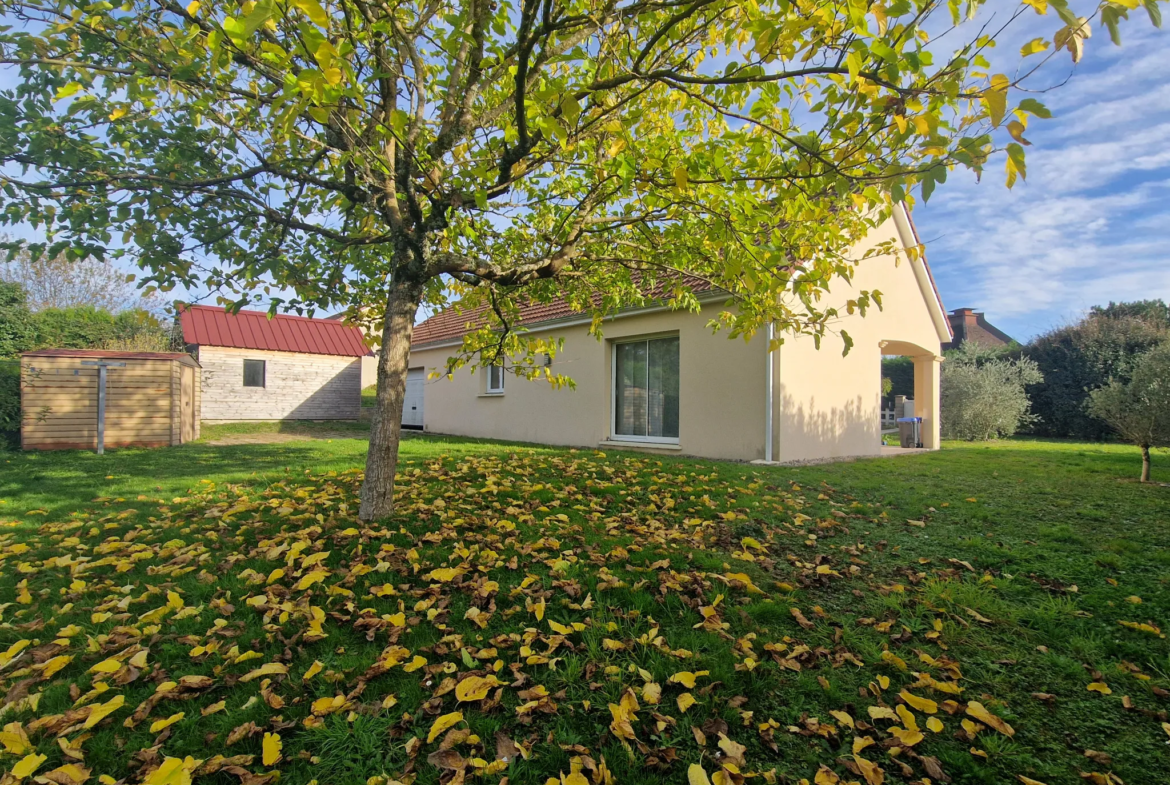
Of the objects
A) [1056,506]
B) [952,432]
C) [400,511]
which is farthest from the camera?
[952,432]

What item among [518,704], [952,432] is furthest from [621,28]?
[952,432]

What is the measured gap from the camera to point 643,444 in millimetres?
10352

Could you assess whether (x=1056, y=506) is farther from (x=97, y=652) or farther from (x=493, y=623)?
(x=97, y=652)

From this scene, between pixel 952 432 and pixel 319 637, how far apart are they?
751 inches

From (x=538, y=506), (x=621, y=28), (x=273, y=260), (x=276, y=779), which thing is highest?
(x=621, y=28)

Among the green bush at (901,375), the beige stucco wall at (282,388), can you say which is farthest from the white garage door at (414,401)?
the green bush at (901,375)

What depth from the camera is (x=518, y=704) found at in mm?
2248

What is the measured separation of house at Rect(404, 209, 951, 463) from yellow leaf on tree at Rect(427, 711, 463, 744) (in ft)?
22.6

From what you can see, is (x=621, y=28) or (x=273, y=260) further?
(x=273, y=260)

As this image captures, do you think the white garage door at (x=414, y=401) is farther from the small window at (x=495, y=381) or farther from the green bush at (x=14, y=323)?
the green bush at (x=14, y=323)

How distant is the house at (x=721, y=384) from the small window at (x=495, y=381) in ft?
0.13

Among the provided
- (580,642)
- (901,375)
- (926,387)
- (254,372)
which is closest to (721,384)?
(580,642)

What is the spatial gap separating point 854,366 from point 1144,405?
13.3 ft

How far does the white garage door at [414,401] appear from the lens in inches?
699
